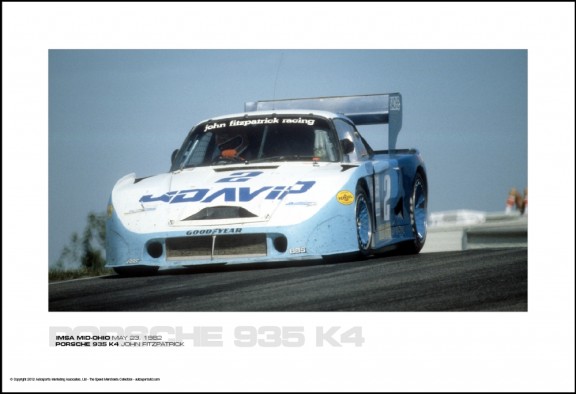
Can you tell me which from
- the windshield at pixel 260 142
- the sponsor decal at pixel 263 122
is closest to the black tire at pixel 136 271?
the windshield at pixel 260 142

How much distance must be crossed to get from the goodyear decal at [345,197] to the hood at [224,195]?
0.06 metres

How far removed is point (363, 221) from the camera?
8.70 metres

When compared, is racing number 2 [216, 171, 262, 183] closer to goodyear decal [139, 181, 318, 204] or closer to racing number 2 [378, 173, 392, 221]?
goodyear decal [139, 181, 318, 204]

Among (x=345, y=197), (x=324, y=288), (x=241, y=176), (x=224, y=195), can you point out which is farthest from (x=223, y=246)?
(x=345, y=197)

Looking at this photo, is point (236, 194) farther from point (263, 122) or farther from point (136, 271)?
point (263, 122)

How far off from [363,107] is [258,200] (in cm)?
301

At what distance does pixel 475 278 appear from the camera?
799 centimetres

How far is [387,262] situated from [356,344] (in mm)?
1114

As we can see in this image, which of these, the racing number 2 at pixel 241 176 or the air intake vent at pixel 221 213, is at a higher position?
the racing number 2 at pixel 241 176

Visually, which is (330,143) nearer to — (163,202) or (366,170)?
(366,170)

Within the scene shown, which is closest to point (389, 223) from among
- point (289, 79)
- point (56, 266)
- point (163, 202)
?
point (289, 79)

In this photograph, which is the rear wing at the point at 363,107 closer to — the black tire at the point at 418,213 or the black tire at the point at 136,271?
the black tire at the point at 418,213

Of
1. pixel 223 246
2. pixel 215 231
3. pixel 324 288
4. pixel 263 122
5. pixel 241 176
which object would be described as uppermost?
pixel 263 122

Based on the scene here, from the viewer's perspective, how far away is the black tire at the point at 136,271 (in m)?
8.53
